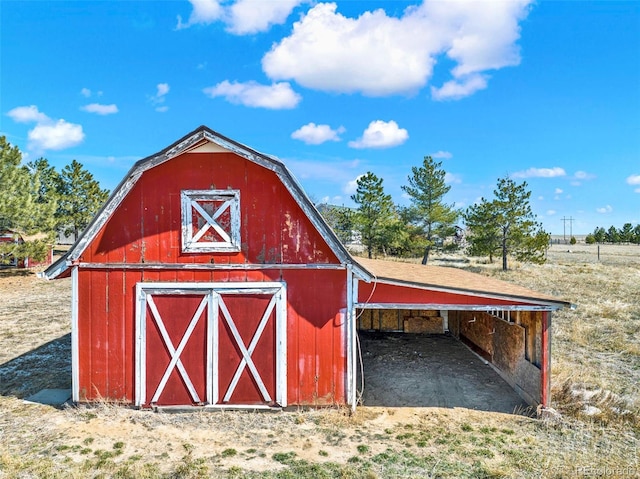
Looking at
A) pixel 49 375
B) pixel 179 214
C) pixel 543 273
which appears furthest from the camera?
pixel 543 273

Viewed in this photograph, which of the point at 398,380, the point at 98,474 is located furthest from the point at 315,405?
the point at 98,474

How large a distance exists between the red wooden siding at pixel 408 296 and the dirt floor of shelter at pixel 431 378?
226 centimetres

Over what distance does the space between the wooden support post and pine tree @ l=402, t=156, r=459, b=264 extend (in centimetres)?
2363

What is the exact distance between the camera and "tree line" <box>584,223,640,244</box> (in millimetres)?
80938

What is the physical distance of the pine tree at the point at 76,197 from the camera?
33219mm

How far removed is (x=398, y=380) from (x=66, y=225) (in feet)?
110

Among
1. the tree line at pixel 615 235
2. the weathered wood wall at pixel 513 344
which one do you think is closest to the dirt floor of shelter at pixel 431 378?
the weathered wood wall at pixel 513 344

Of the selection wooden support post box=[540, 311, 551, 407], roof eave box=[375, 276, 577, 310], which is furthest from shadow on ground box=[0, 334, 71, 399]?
wooden support post box=[540, 311, 551, 407]

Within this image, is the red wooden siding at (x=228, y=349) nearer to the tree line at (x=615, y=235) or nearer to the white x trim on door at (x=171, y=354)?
the white x trim on door at (x=171, y=354)

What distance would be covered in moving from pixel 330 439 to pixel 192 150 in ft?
19.2

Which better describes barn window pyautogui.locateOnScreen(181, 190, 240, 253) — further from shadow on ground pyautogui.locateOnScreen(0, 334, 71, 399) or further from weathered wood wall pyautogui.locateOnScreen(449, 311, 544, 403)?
weathered wood wall pyautogui.locateOnScreen(449, 311, 544, 403)

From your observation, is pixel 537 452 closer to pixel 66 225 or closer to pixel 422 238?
pixel 422 238

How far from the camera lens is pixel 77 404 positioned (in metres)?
7.89

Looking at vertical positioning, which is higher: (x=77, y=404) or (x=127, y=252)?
(x=127, y=252)
